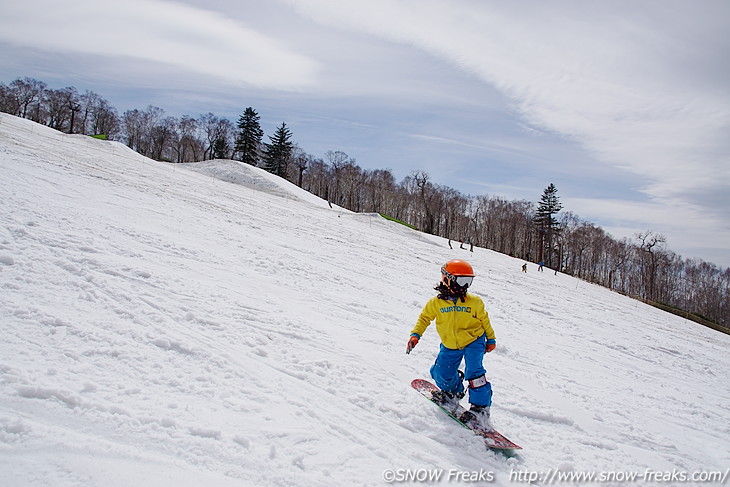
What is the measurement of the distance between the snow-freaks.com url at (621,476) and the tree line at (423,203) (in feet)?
185

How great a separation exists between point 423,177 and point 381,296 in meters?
63.9

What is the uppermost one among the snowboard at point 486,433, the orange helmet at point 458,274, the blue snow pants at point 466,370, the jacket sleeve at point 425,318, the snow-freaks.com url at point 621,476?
the orange helmet at point 458,274

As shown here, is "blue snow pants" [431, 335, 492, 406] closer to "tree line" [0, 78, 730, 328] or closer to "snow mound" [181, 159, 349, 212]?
"snow mound" [181, 159, 349, 212]

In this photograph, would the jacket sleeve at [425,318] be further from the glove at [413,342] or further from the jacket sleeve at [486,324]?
the jacket sleeve at [486,324]

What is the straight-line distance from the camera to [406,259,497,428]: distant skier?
3.96m

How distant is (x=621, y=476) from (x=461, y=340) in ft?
6.80

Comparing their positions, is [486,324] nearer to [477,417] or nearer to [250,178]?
[477,417]

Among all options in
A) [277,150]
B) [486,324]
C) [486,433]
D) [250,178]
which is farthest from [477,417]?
[277,150]

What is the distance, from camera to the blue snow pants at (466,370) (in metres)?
3.97

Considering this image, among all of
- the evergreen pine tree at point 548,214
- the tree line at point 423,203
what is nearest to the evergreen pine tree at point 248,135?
the tree line at point 423,203

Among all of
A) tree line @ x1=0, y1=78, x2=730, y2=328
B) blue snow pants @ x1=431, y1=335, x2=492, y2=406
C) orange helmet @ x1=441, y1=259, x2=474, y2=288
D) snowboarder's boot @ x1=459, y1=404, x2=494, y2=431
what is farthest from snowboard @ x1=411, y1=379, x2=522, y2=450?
Answer: tree line @ x1=0, y1=78, x2=730, y2=328

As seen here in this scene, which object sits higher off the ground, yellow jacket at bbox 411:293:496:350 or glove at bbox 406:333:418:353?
yellow jacket at bbox 411:293:496:350

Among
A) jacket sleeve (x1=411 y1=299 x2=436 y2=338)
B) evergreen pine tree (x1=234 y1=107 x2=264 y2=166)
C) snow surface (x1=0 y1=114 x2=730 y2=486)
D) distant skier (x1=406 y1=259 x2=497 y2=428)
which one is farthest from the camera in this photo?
evergreen pine tree (x1=234 y1=107 x2=264 y2=166)

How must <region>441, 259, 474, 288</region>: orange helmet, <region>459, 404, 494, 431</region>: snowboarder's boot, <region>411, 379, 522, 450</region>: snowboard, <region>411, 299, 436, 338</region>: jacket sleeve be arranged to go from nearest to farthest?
<region>411, 379, 522, 450</region>: snowboard → <region>459, 404, 494, 431</region>: snowboarder's boot → <region>441, 259, 474, 288</region>: orange helmet → <region>411, 299, 436, 338</region>: jacket sleeve
